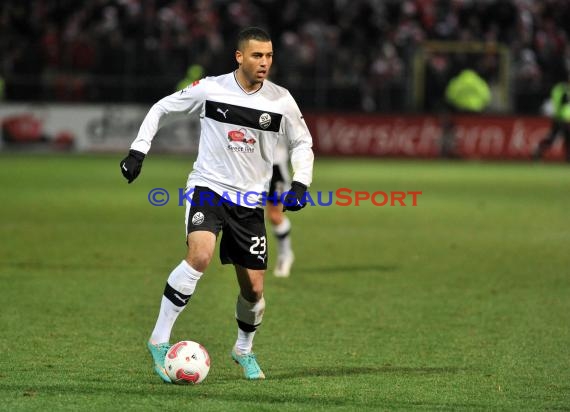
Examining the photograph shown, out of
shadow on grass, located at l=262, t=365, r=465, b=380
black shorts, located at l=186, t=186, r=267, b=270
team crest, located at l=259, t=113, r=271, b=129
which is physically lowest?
shadow on grass, located at l=262, t=365, r=465, b=380

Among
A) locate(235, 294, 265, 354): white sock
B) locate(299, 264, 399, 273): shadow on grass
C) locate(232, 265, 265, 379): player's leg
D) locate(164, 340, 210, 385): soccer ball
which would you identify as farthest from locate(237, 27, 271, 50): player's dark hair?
locate(299, 264, 399, 273): shadow on grass

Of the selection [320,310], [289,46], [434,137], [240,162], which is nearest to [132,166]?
[240,162]

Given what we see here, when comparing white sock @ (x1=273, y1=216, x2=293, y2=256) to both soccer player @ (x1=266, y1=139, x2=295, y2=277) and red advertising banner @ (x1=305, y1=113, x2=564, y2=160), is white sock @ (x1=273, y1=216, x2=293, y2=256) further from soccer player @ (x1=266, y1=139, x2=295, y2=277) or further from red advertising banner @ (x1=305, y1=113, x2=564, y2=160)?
red advertising banner @ (x1=305, y1=113, x2=564, y2=160)

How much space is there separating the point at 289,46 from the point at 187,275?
23.0 metres

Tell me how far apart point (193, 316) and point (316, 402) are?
3.27 meters

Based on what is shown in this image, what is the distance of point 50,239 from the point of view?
14.3 meters

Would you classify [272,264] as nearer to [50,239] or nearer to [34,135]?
[50,239]

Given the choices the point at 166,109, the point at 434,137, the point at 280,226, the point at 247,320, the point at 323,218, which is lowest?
the point at 323,218

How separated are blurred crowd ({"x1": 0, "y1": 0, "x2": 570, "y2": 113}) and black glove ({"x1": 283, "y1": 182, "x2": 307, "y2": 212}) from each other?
21610 mm

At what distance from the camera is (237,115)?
6.81 m

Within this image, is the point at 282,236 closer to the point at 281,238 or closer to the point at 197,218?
the point at 281,238

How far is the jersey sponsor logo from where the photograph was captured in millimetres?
6648

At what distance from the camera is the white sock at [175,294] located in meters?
6.56

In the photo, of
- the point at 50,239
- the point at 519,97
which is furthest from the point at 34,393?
the point at 519,97
